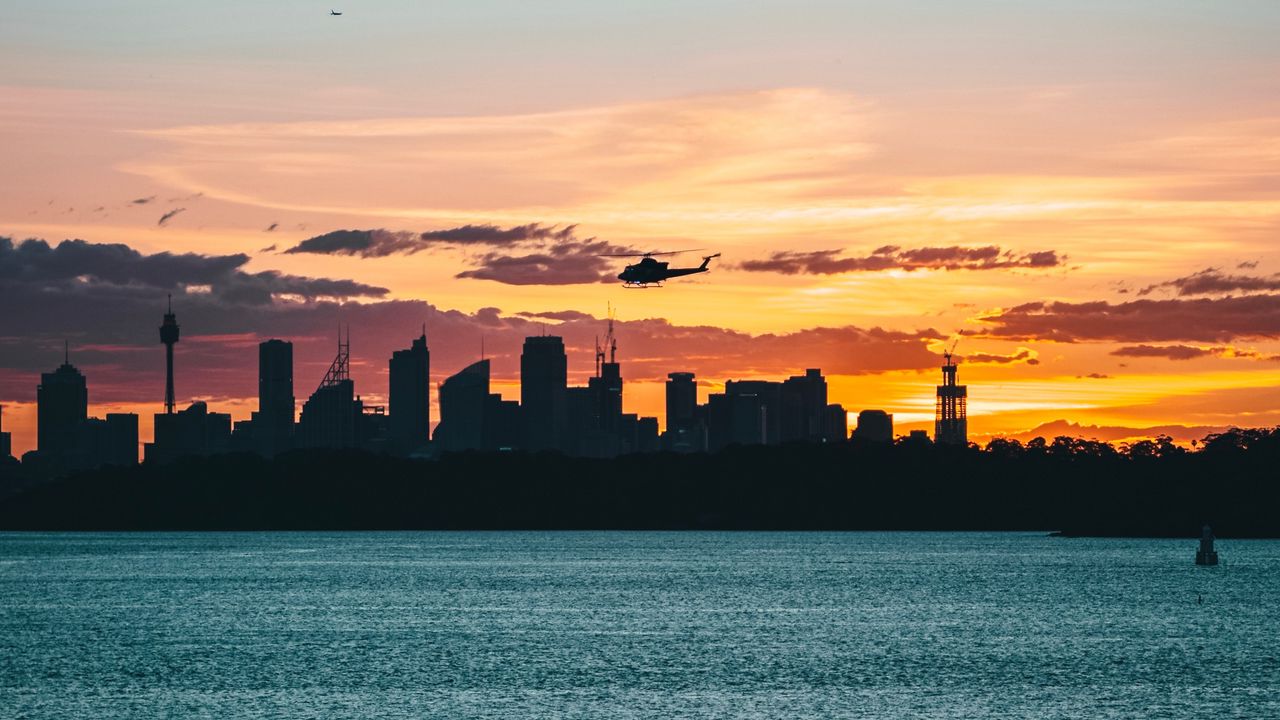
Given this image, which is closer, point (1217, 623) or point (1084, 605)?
point (1217, 623)

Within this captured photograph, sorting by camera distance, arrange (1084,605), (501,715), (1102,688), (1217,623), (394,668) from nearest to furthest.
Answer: (501,715)
(1102,688)
(394,668)
(1217,623)
(1084,605)

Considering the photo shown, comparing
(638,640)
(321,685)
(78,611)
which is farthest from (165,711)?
(78,611)

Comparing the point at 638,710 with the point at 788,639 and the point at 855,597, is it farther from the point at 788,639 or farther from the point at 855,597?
the point at 855,597

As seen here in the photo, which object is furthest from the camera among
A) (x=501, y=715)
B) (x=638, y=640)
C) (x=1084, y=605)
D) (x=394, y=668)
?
(x=1084, y=605)

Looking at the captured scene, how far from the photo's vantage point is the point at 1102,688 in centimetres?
9656

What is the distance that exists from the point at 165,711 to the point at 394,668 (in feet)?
64.2

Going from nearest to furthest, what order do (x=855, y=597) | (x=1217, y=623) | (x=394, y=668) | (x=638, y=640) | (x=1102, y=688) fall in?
(x=1102, y=688)
(x=394, y=668)
(x=638, y=640)
(x=1217, y=623)
(x=855, y=597)

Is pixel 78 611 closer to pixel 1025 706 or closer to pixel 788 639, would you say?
pixel 788 639

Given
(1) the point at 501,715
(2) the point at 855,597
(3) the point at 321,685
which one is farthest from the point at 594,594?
(1) the point at 501,715

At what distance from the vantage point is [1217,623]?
135 metres

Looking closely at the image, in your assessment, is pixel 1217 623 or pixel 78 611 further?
pixel 78 611

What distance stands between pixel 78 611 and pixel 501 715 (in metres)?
82.7

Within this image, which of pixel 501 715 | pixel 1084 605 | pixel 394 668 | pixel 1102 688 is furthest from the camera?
pixel 1084 605

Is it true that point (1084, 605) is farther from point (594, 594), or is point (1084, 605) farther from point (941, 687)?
point (941, 687)
